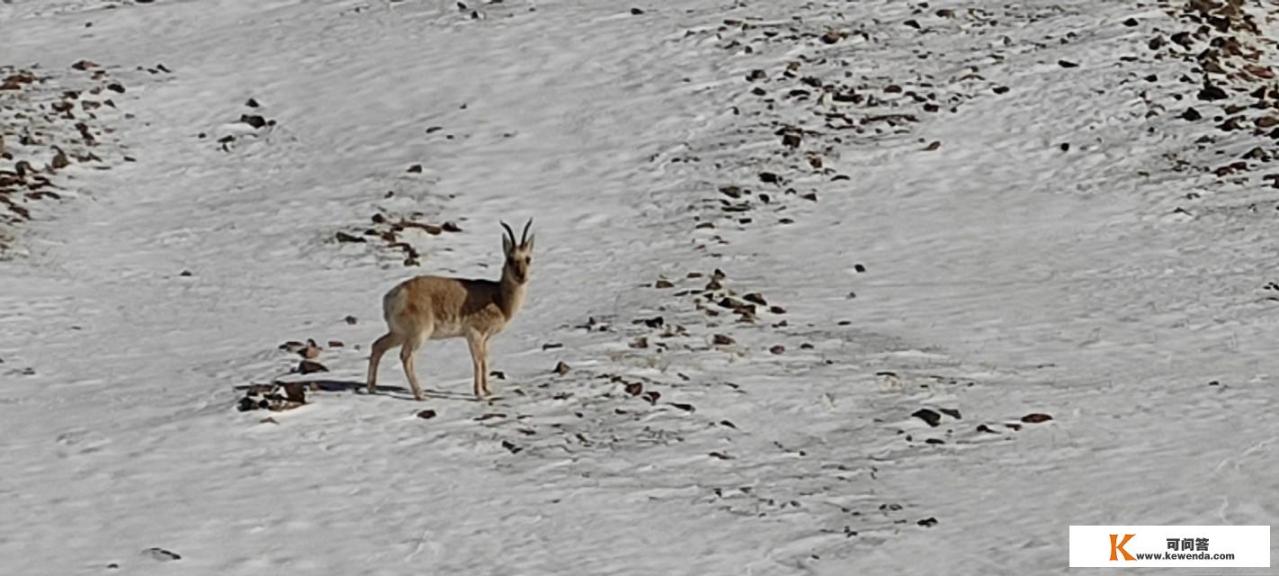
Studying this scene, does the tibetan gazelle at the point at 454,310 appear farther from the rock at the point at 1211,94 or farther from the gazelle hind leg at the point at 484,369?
the rock at the point at 1211,94

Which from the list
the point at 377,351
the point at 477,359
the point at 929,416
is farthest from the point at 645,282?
the point at 929,416

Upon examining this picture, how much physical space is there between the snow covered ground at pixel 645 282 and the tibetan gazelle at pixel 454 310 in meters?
0.39

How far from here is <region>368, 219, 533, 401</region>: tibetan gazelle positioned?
14258 mm

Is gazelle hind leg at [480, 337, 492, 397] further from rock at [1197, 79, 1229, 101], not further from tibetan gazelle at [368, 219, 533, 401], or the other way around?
rock at [1197, 79, 1229, 101]

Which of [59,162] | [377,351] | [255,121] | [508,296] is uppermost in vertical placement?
[508,296]

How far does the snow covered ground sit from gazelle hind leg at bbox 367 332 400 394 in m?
0.22

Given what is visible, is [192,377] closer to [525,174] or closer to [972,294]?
[972,294]

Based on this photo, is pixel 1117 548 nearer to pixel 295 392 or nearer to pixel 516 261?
pixel 516 261

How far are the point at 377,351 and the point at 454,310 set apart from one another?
2.32 feet

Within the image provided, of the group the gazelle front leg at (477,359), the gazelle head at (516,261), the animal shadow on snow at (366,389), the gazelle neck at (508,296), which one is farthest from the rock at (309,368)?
the gazelle head at (516,261)

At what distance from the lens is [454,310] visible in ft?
47.5

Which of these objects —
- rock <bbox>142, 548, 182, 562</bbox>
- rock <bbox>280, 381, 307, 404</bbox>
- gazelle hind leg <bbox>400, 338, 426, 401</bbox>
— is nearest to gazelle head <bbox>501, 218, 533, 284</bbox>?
gazelle hind leg <bbox>400, 338, 426, 401</bbox>

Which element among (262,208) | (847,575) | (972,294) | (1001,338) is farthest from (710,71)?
(847,575)

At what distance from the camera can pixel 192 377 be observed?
16.0m
